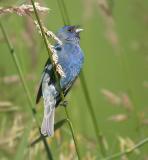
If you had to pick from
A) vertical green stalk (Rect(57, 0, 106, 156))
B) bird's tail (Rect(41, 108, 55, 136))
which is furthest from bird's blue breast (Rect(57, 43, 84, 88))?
bird's tail (Rect(41, 108, 55, 136))

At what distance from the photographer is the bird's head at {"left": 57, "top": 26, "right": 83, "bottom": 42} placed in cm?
343

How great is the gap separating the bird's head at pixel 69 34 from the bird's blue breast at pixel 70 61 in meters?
0.14

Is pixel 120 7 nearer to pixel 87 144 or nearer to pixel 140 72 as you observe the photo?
pixel 140 72

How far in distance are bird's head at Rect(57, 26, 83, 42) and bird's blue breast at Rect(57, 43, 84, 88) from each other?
0.14 meters

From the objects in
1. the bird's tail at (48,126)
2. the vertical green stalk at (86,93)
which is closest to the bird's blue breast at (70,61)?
the vertical green stalk at (86,93)

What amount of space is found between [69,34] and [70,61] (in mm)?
357

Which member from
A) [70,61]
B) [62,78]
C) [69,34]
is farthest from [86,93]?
[69,34]

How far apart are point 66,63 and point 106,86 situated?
3.85m

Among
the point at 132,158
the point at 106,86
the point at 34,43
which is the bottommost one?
the point at 106,86

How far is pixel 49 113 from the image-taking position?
2.83 metres

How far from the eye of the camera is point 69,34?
3453 mm

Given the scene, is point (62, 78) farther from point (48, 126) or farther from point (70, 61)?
point (48, 126)

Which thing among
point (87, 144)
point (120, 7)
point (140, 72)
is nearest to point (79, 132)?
point (87, 144)

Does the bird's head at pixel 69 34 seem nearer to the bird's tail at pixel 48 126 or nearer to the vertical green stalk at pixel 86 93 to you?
the vertical green stalk at pixel 86 93
